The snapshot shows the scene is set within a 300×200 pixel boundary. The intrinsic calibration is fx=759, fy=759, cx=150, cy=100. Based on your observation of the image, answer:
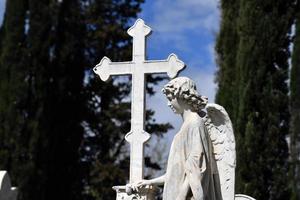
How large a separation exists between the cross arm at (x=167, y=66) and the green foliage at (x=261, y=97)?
6298 mm

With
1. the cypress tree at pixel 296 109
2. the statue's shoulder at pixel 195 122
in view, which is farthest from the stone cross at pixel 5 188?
the cypress tree at pixel 296 109

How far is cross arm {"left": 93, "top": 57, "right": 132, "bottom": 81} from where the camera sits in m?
6.91

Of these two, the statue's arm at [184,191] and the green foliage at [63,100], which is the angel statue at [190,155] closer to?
the statue's arm at [184,191]

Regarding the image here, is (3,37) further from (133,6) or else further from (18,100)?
(133,6)

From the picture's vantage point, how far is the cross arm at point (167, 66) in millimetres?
6660

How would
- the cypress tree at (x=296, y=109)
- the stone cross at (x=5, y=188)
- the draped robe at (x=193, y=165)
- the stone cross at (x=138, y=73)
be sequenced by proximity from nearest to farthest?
the draped robe at (x=193, y=165) → the stone cross at (x=138, y=73) → the stone cross at (x=5, y=188) → the cypress tree at (x=296, y=109)

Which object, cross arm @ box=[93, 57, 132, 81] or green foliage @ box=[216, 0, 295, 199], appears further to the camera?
green foliage @ box=[216, 0, 295, 199]

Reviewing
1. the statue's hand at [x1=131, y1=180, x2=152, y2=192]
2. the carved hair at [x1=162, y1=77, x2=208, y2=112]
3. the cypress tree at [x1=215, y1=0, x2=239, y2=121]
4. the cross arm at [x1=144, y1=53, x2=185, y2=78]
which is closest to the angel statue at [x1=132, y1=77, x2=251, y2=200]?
the carved hair at [x1=162, y1=77, x2=208, y2=112]

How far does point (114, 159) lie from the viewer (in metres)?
19.7

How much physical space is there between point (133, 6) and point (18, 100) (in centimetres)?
559

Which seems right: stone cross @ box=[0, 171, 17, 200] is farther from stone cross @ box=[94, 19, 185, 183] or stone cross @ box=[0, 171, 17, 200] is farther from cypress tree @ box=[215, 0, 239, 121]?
cypress tree @ box=[215, 0, 239, 121]

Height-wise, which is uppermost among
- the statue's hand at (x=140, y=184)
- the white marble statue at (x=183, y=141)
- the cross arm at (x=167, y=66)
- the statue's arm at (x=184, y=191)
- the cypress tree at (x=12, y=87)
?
the cypress tree at (x=12, y=87)

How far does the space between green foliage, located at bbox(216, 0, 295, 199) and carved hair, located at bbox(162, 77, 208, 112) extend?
742 cm

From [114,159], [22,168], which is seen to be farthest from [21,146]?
[114,159]
